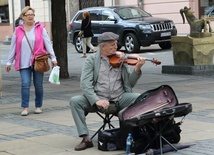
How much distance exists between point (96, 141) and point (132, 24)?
15.8 meters

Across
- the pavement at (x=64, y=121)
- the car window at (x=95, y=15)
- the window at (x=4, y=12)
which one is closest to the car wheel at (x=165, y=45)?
the car window at (x=95, y=15)

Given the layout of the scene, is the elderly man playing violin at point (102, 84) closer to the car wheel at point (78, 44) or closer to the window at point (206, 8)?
the car wheel at point (78, 44)

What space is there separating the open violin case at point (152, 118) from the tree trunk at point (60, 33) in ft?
27.4

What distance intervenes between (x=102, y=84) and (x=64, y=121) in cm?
208

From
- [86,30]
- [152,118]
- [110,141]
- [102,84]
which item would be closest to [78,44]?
[86,30]

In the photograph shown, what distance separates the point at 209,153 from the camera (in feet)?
22.7

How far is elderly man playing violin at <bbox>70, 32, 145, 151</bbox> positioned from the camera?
7.38 meters

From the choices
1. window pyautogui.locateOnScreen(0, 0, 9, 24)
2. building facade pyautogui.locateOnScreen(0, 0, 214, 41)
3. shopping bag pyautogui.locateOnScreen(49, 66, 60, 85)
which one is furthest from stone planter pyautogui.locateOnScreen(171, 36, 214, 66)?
window pyautogui.locateOnScreen(0, 0, 9, 24)

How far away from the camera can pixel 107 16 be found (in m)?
24.9

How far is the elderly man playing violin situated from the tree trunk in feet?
Result: 25.7

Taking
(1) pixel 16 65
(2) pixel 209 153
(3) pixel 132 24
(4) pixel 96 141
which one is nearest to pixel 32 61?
(1) pixel 16 65

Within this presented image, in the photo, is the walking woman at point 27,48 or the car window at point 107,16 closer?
the walking woman at point 27,48

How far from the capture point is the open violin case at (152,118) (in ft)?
22.4

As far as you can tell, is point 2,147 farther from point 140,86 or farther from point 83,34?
point 83,34
